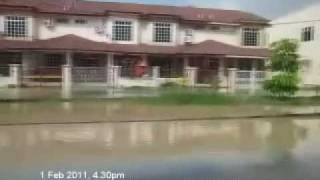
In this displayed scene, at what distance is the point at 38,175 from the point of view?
2.21 meters

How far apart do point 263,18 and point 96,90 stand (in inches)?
37.4

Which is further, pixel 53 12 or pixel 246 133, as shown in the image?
pixel 246 133

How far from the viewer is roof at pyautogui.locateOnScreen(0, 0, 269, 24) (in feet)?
8.43

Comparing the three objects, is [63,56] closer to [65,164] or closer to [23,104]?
[23,104]

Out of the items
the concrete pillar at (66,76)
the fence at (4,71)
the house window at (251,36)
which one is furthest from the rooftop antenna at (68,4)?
the house window at (251,36)

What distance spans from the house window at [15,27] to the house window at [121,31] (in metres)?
0.45

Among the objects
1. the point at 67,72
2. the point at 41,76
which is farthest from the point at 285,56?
the point at 41,76

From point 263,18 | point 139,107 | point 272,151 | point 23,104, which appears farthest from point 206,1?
point 23,104

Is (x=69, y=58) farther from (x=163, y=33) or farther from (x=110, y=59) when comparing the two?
(x=163, y=33)

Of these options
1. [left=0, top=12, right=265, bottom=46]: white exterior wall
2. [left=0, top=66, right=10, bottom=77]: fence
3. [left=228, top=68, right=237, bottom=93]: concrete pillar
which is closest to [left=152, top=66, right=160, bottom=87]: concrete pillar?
[left=0, top=12, right=265, bottom=46]: white exterior wall

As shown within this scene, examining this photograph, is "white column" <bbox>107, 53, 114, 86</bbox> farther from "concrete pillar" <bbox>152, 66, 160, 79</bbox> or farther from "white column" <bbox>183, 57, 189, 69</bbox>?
"white column" <bbox>183, 57, 189, 69</bbox>

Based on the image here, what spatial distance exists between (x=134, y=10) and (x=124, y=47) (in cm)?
20

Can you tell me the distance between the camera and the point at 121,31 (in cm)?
271

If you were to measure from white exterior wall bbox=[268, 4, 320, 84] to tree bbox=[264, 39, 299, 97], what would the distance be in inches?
1.3
